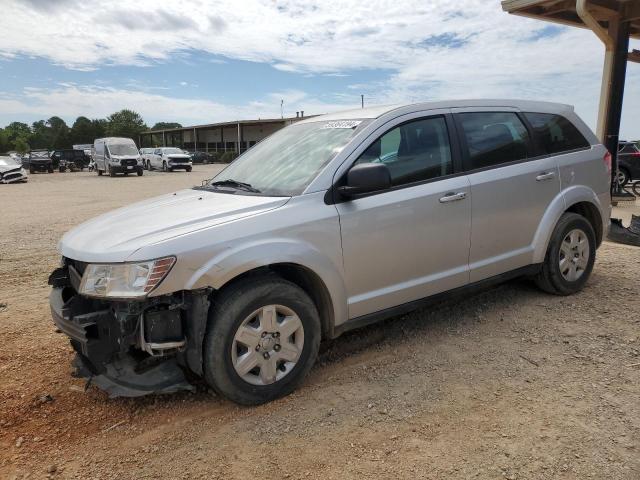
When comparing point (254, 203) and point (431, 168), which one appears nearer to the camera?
point (254, 203)

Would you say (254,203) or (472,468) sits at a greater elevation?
(254,203)

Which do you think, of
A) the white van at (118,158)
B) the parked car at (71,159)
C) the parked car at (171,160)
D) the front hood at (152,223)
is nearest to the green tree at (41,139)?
the parked car at (71,159)

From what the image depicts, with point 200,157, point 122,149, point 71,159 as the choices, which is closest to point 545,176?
point 122,149

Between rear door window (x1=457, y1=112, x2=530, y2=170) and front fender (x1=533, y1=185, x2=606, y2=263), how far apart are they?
1.75ft

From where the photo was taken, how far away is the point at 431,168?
376cm

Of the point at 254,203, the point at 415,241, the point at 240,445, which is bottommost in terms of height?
the point at 240,445

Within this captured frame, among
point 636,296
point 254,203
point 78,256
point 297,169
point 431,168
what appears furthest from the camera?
point 636,296

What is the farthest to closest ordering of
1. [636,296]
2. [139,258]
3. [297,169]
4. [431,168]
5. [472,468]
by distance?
[636,296] → [431,168] → [297,169] → [139,258] → [472,468]

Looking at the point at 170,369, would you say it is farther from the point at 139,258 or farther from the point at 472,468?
the point at 472,468

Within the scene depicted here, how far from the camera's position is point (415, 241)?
3566 mm

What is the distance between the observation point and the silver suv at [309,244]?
276cm

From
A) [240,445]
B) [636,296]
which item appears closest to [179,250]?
[240,445]

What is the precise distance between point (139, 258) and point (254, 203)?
0.81 meters

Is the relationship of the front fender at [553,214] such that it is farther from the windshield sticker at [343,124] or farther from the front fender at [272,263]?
the front fender at [272,263]
